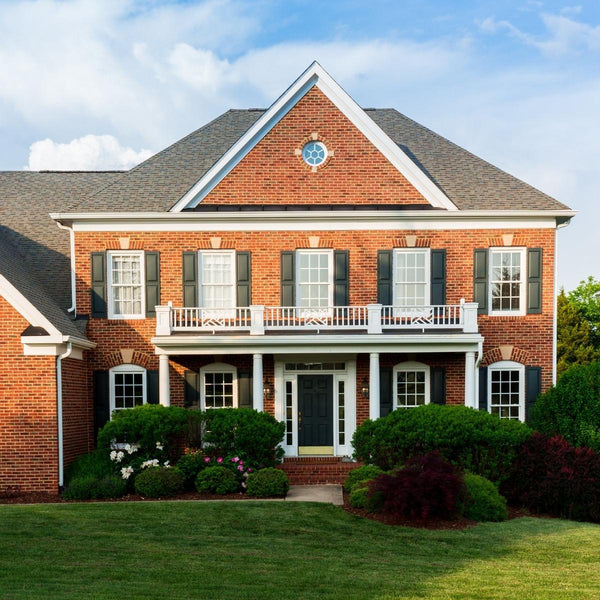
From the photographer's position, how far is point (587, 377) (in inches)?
671

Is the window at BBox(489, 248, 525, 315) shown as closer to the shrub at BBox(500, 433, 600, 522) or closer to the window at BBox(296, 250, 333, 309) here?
the window at BBox(296, 250, 333, 309)

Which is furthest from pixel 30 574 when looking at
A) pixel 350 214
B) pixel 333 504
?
pixel 350 214

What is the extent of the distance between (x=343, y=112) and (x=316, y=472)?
9500 millimetres

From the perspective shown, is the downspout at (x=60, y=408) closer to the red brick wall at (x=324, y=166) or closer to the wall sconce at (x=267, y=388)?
the wall sconce at (x=267, y=388)

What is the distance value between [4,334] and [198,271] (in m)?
5.19

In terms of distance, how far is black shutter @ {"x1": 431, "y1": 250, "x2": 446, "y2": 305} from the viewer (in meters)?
18.9

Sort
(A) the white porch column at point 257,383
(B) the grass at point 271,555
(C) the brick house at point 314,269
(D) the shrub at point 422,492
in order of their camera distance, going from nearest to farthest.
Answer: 1. (B) the grass at point 271,555
2. (D) the shrub at point 422,492
3. (A) the white porch column at point 257,383
4. (C) the brick house at point 314,269

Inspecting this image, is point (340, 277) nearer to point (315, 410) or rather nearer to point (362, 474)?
point (315, 410)

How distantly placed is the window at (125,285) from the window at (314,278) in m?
4.29

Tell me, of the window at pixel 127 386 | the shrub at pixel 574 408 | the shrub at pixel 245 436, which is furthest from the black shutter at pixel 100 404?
the shrub at pixel 574 408

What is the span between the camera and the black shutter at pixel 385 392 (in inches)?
739

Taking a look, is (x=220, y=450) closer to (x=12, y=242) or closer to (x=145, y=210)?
(x=145, y=210)

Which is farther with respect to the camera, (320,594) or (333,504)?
(333,504)

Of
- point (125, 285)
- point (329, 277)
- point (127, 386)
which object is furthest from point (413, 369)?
point (125, 285)
